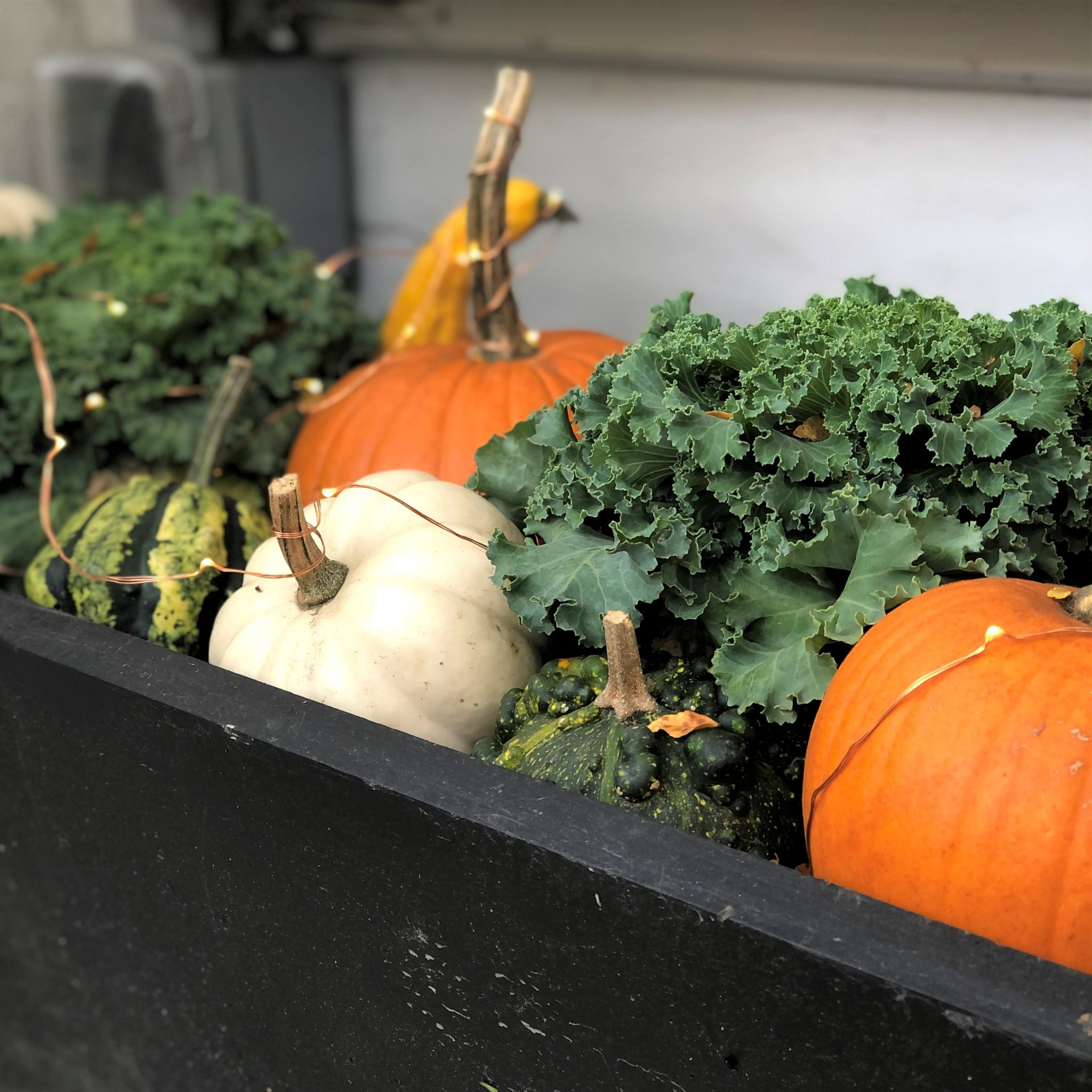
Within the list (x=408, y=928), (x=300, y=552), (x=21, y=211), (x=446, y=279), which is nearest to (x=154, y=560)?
(x=300, y=552)

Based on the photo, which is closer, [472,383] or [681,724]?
[681,724]

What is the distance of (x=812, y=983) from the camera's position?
0.70 m

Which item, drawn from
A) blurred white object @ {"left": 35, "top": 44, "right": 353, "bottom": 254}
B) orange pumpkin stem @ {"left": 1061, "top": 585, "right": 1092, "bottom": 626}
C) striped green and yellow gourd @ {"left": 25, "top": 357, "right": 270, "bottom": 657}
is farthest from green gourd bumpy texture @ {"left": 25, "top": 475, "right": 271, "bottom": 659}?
blurred white object @ {"left": 35, "top": 44, "right": 353, "bottom": 254}

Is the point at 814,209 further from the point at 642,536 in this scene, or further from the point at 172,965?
the point at 172,965

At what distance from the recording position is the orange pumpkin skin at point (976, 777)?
756mm

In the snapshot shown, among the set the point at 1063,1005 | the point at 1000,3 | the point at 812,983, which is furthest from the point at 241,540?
the point at 1000,3

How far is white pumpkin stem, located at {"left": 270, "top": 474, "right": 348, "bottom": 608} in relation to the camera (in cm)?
104

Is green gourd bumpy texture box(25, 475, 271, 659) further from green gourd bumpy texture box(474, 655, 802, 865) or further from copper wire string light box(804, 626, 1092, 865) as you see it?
copper wire string light box(804, 626, 1092, 865)

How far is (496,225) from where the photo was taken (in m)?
1.61

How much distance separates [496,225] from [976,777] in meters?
1.09

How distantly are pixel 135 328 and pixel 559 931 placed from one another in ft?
4.10

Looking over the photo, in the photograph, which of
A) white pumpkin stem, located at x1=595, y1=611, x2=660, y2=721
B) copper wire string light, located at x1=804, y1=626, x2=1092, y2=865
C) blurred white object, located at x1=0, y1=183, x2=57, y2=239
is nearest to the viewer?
copper wire string light, located at x1=804, y1=626, x2=1092, y2=865

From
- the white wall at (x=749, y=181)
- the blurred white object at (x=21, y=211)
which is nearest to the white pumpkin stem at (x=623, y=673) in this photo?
the white wall at (x=749, y=181)

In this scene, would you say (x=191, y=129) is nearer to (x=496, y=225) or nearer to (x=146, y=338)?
(x=146, y=338)
